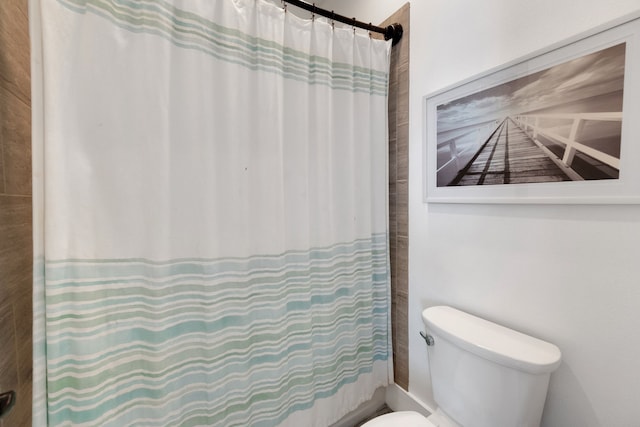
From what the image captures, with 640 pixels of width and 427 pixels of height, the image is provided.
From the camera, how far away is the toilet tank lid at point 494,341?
29.6 inches

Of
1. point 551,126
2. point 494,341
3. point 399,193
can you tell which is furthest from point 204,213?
point 551,126

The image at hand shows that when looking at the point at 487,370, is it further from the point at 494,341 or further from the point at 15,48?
the point at 15,48

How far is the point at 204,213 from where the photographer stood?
2.97 ft

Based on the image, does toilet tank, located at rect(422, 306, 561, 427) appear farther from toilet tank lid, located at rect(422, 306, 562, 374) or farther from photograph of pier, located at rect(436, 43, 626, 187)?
photograph of pier, located at rect(436, 43, 626, 187)

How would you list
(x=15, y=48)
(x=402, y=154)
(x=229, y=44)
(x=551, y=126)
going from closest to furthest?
(x=15, y=48) < (x=551, y=126) < (x=229, y=44) < (x=402, y=154)

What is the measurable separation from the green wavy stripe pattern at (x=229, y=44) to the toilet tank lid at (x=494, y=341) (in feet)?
3.61

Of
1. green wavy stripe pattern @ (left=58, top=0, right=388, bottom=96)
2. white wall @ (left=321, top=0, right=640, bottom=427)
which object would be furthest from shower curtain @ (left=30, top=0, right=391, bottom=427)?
white wall @ (left=321, top=0, right=640, bottom=427)

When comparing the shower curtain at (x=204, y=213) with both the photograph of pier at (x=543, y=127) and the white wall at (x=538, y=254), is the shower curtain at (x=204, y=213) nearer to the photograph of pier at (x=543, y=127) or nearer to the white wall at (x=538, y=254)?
the white wall at (x=538, y=254)

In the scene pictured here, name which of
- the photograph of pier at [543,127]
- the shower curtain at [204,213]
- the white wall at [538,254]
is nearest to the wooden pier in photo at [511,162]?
the photograph of pier at [543,127]

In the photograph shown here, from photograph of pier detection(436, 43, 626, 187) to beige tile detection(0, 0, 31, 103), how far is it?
1.44 metres

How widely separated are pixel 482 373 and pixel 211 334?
96 centimetres

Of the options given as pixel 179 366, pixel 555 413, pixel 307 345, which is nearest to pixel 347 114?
pixel 307 345

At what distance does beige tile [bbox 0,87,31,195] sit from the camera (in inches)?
25.8

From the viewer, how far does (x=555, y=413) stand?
851mm
